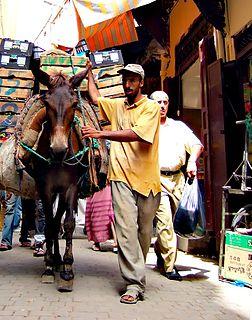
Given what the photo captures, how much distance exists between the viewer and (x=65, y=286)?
151 inches

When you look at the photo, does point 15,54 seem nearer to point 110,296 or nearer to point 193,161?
point 193,161

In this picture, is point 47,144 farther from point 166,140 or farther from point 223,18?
point 223,18

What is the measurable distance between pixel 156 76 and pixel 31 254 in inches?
267

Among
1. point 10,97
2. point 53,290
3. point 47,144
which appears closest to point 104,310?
point 53,290

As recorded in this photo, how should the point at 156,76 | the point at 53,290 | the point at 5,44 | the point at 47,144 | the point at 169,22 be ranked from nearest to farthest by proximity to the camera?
the point at 53,290
the point at 47,144
the point at 5,44
the point at 169,22
the point at 156,76

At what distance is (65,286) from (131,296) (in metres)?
0.67

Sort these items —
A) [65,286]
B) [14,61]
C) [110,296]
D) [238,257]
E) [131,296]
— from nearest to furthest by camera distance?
[131,296], [110,296], [65,286], [238,257], [14,61]

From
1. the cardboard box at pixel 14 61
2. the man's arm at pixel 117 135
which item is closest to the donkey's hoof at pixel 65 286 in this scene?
the man's arm at pixel 117 135

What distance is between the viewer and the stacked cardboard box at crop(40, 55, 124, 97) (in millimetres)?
4715

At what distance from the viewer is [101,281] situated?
14.2ft

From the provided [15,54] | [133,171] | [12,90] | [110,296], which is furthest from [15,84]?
[110,296]

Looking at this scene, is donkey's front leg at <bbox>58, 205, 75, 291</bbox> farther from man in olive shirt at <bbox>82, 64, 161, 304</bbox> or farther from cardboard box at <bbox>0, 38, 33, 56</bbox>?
cardboard box at <bbox>0, 38, 33, 56</bbox>

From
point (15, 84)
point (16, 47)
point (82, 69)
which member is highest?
point (16, 47)

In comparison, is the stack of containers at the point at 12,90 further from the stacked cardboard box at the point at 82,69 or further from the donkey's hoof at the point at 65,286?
the donkey's hoof at the point at 65,286
